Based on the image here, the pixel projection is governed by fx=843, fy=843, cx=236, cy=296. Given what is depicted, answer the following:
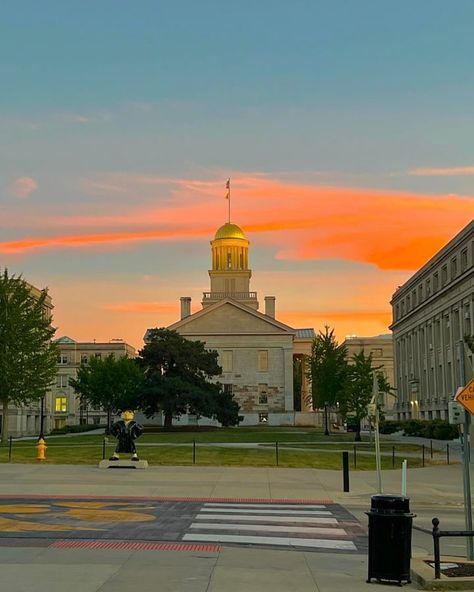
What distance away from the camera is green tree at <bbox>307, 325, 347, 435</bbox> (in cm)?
8050

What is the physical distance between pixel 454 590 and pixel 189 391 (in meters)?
75.4

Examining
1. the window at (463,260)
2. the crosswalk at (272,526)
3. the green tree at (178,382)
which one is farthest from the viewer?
the green tree at (178,382)

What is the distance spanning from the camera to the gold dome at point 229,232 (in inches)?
5261

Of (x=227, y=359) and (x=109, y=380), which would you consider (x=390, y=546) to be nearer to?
(x=109, y=380)

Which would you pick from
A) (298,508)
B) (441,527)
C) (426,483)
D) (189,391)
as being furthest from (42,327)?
(441,527)

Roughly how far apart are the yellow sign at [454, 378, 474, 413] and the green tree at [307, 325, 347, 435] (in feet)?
214

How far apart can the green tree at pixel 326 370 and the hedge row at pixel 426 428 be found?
24.4ft

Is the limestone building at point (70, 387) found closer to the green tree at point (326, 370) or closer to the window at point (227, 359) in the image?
the window at point (227, 359)

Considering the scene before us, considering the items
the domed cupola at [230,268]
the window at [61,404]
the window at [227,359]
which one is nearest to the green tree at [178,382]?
the window at [227,359]

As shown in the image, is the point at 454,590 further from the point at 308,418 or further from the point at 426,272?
the point at 308,418

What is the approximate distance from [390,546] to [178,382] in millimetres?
75032

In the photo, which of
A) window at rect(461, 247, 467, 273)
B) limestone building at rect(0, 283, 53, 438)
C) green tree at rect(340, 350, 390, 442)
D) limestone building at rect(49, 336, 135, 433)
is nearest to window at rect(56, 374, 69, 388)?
limestone building at rect(49, 336, 135, 433)

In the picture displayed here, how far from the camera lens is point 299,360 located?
140 m

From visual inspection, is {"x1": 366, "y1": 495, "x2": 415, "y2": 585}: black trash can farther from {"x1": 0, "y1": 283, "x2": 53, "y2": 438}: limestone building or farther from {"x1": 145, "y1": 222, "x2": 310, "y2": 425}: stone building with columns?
{"x1": 145, "y1": 222, "x2": 310, "y2": 425}: stone building with columns
